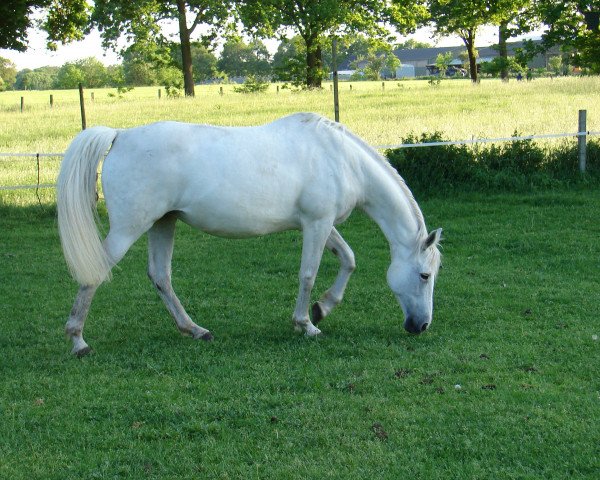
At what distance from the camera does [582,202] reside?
35.1 ft

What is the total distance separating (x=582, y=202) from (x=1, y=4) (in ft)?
30.3

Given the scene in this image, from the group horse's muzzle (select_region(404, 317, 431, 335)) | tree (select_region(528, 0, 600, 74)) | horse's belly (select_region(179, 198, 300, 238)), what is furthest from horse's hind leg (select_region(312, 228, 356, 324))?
tree (select_region(528, 0, 600, 74))

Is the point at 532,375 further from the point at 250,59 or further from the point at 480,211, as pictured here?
the point at 250,59

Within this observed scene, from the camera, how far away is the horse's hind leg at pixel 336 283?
20.1ft

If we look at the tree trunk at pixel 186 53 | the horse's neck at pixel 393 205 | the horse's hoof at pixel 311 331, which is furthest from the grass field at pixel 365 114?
the horse's neck at pixel 393 205

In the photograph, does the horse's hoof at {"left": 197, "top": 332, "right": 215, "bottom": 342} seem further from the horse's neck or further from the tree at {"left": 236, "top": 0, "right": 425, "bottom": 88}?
the tree at {"left": 236, "top": 0, "right": 425, "bottom": 88}

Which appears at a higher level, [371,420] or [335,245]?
[335,245]

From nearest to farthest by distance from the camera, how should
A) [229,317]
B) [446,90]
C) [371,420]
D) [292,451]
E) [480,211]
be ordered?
[292,451]
[371,420]
[229,317]
[480,211]
[446,90]

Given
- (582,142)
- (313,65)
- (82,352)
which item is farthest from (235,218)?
(313,65)

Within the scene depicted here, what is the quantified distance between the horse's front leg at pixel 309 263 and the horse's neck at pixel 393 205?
16.8 inches

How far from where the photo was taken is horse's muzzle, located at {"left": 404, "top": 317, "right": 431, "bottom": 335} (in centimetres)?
573

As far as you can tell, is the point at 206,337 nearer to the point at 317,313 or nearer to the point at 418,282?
the point at 317,313

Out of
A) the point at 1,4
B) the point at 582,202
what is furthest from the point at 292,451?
the point at 1,4

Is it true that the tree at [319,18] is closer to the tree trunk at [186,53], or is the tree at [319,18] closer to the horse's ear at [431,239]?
the tree trunk at [186,53]
